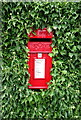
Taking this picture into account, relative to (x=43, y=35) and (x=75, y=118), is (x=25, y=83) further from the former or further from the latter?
(x=75, y=118)

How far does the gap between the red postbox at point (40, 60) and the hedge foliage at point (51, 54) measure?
8 cm

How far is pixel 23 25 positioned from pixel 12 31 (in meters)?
0.19

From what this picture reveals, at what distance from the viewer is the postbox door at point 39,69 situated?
278 cm

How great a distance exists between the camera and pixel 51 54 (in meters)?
2.77

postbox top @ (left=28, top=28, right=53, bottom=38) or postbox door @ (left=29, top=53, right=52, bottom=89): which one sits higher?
postbox top @ (left=28, top=28, right=53, bottom=38)

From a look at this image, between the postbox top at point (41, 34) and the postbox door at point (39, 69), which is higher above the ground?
the postbox top at point (41, 34)

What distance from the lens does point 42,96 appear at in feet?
9.45

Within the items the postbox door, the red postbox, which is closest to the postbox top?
the red postbox

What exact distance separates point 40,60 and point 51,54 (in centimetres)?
19

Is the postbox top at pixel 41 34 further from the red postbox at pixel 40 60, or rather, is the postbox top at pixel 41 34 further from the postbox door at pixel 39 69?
the postbox door at pixel 39 69

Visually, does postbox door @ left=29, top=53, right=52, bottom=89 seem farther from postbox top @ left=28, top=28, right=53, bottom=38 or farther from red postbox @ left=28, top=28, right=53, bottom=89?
postbox top @ left=28, top=28, right=53, bottom=38

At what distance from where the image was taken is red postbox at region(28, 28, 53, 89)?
275 cm

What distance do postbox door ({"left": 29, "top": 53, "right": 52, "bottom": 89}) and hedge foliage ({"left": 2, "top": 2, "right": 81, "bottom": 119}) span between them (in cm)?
8

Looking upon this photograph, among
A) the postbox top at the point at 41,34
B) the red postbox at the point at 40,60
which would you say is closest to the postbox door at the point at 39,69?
the red postbox at the point at 40,60
